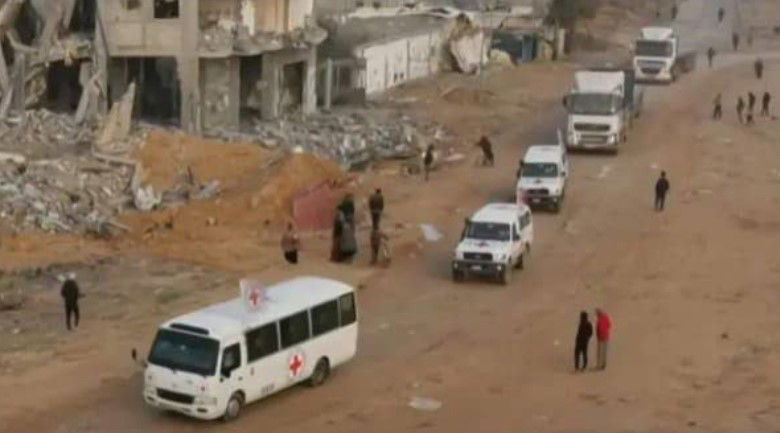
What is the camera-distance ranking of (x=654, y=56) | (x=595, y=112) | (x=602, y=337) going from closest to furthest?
1. (x=602, y=337)
2. (x=595, y=112)
3. (x=654, y=56)

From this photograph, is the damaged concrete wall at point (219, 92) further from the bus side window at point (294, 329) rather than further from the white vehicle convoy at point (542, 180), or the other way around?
the bus side window at point (294, 329)

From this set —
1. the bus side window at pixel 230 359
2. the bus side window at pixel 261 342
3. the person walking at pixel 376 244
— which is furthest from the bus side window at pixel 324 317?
the person walking at pixel 376 244

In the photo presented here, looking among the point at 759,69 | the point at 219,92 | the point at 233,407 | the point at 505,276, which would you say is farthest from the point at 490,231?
the point at 759,69

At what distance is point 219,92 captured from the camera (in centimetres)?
5638

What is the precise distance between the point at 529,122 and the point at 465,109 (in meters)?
4.08

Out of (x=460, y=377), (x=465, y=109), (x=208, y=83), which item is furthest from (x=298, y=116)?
(x=460, y=377)

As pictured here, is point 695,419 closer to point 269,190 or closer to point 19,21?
point 269,190

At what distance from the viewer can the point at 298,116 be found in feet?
200

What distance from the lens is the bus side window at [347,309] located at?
2662cm

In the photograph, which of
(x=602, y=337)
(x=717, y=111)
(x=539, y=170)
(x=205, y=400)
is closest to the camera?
(x=205, y=400)

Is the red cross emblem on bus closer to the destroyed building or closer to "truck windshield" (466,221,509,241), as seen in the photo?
"truck windshield" (466,221,509,241)

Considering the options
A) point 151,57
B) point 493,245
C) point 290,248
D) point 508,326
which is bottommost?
point 508,326

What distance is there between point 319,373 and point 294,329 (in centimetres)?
150

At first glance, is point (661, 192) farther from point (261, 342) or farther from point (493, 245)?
point (261, 342)
